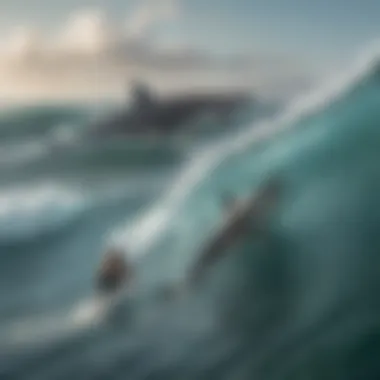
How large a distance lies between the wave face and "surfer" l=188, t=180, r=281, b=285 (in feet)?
0.06

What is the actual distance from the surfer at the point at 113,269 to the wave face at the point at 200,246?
0.06 ft

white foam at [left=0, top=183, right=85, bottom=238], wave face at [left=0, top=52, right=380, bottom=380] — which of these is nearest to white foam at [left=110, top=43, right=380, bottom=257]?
wave face at [left=0, top=52, right=380, bottom=380]

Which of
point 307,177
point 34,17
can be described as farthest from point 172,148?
point 34,17

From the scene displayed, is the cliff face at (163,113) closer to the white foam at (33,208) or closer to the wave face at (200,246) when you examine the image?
the wave face at (200,246)

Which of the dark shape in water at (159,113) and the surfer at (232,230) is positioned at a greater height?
the dark shape in water at (159,113)

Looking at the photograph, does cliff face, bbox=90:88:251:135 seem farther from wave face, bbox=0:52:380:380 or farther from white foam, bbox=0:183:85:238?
white foam, bbox=0:183:85:238

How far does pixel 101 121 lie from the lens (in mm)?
1093

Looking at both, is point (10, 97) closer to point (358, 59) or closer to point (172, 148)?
point (172, 148)

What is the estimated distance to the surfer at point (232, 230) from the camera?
1066 millimetres

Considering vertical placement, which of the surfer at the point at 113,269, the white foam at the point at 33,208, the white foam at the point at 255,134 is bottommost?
the surfer at the point at 113,269

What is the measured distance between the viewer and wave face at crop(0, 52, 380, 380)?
1055 millimetres

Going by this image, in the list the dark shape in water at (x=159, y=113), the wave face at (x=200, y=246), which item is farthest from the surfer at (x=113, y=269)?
the dark shape in water at (x=159, y=113)

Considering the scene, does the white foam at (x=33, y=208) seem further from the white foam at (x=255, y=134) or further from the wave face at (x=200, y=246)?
the white foam at (x=255, y=134)

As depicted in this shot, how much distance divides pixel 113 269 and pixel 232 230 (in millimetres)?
224
